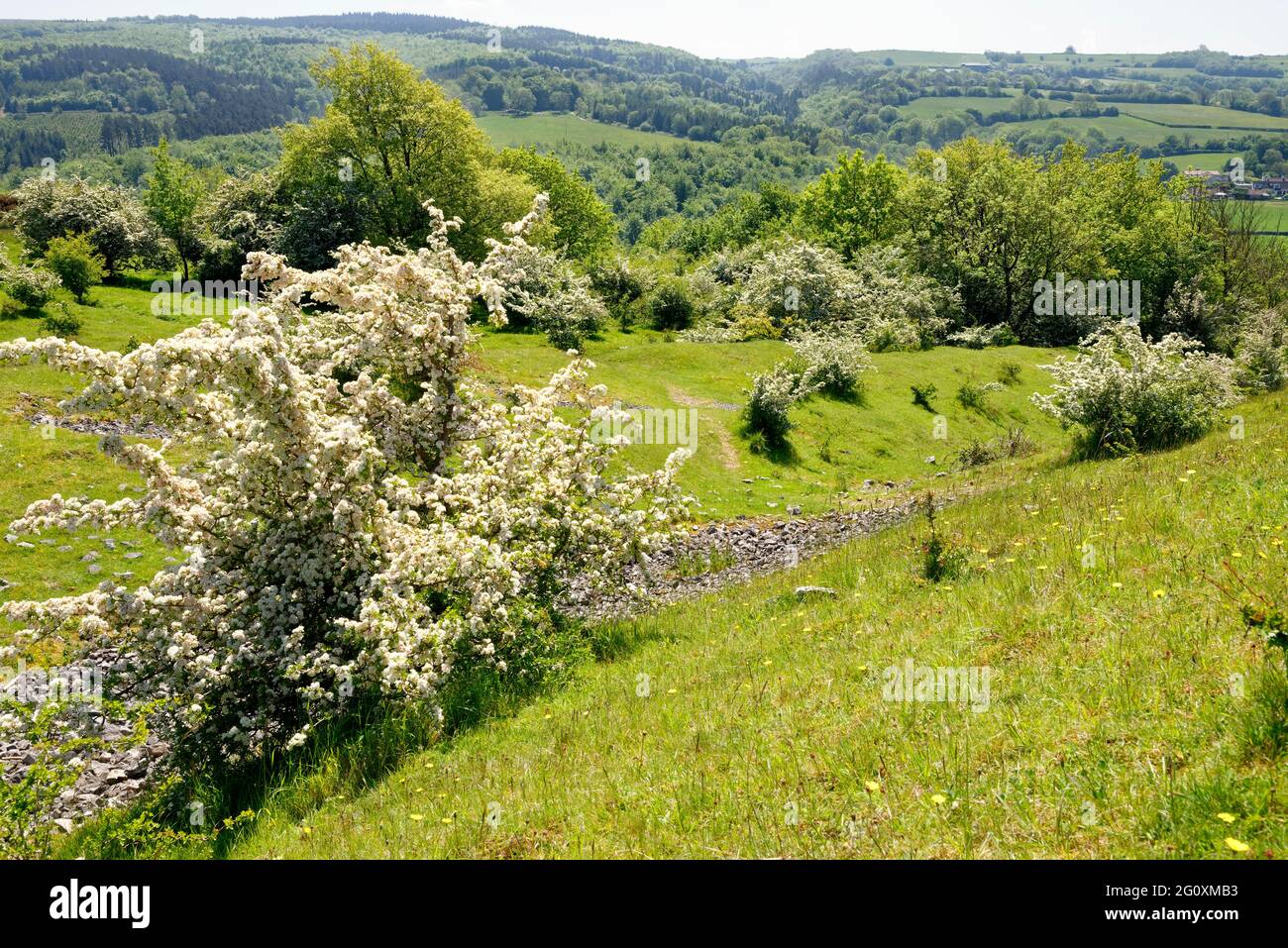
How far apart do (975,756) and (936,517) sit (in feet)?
39.5

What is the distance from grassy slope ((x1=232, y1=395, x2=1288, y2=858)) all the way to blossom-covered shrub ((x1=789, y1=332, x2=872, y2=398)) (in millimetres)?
24060

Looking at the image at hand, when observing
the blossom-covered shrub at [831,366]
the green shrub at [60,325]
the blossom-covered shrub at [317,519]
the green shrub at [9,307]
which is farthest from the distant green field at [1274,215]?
the green shrub at [9,307]

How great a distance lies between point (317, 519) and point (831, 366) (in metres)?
29.1

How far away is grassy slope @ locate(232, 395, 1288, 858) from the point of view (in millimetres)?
5352

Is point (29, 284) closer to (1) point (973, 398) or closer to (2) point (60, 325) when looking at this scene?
(2) point (60, 325)

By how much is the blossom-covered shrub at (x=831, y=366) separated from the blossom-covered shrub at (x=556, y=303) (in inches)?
507

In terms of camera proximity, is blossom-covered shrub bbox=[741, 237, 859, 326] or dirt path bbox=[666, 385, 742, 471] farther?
blossom-covered shrub bbox=[741, 237, 859, 326]

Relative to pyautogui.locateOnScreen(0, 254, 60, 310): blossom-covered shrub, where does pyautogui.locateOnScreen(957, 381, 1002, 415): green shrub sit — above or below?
below

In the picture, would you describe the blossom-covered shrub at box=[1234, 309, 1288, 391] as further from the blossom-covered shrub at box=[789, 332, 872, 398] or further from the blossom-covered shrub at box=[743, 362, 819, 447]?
the blossom-covered shrub at box=[743, 362, 819, 447]

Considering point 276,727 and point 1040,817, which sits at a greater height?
point 1040,817

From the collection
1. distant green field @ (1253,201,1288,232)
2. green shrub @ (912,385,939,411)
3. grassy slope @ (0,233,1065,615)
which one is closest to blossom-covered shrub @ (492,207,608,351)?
grassy slope @ (0,233,1065,615)

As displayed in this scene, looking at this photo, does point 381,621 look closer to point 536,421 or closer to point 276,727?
Answer: point 276,727
